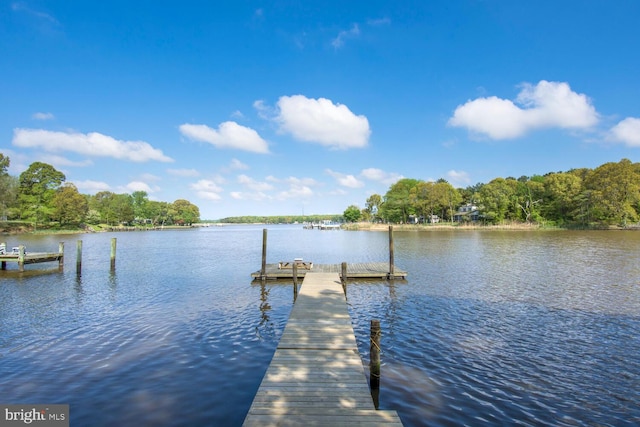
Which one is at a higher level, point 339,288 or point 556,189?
point 556,189

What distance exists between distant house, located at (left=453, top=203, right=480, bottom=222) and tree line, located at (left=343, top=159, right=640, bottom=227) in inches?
20.7

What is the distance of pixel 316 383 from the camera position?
705 cm

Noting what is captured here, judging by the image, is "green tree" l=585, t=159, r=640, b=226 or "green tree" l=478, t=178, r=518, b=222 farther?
"green tree" l=478, t=178, r=518, b=222

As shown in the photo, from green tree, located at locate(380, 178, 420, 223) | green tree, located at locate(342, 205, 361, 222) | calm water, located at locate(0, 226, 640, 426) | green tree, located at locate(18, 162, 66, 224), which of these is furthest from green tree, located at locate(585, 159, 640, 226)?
green tree, located at locate(18, 162, 66, 224)

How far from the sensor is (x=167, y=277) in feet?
86.1

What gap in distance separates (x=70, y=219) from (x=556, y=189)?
13899 cm

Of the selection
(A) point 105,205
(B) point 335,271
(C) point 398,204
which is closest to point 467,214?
(C) point 398,204

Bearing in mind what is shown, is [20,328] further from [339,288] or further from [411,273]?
[411,273]

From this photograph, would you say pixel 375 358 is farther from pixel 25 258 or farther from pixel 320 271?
pixel 25 258

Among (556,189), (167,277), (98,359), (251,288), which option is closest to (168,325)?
(98,359)

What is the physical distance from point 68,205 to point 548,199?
136m

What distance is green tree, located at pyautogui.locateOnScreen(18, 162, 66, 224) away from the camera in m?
89.8

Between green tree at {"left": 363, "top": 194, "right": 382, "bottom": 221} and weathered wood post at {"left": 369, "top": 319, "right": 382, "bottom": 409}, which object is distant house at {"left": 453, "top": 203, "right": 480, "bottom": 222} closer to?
green tree at {"left": 363, "top": 194, "right": 382, "bottom": 221}

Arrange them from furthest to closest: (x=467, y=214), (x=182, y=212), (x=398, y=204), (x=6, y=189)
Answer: (x=182, y=212)
(x=398, y=204)
(x=467, y=214)
(x=6, y=189)
